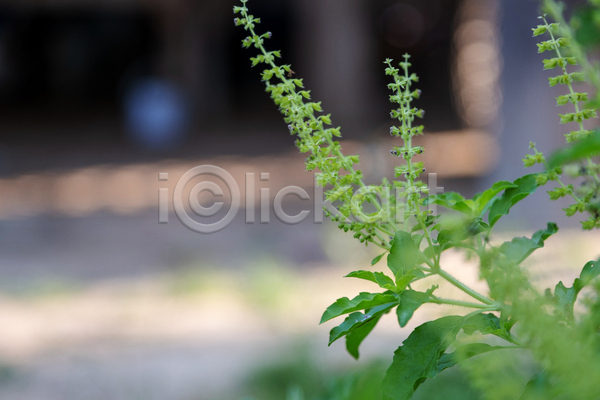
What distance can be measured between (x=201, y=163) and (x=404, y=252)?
7396mm

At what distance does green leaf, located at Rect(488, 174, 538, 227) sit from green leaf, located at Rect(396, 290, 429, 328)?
0.16 m

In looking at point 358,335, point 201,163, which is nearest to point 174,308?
point 358,335

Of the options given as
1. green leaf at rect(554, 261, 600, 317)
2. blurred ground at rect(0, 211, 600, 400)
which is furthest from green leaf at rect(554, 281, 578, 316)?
blurred ground at rect(0, 211, 600, 400)

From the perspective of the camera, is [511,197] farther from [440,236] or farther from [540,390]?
[540,390]

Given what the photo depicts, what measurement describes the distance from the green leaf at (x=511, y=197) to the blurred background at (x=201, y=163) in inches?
8.3

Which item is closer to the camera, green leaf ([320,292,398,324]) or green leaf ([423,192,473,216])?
green leaf ([320,292,398,324])

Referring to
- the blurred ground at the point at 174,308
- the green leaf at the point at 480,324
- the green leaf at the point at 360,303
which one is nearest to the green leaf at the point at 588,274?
the green leaf at the point at 480,324

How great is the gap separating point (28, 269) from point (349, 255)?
276cm

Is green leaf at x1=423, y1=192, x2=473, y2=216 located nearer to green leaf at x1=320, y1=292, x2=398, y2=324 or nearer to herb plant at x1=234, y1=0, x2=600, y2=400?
herb plant at x1=234, y1=0, x2=600, y2=400

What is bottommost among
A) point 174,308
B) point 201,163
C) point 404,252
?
point 174,308

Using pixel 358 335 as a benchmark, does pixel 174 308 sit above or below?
below

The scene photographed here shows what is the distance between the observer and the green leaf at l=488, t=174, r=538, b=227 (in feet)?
2.58

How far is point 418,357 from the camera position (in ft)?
2.30

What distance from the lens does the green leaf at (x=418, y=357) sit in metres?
0.68
